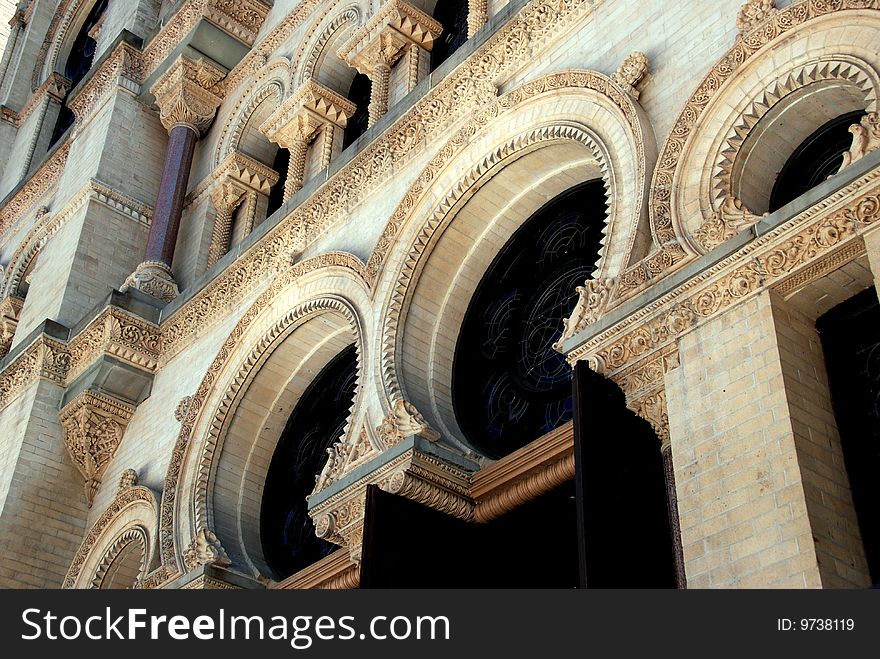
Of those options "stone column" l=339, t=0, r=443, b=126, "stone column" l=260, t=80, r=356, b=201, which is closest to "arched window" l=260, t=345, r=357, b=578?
"stone column" l=260, t=80, r=356, b=201

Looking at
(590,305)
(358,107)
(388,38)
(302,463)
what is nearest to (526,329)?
(590,305)

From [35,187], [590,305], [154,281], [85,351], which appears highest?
[35,187]

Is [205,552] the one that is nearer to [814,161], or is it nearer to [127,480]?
[127,480]

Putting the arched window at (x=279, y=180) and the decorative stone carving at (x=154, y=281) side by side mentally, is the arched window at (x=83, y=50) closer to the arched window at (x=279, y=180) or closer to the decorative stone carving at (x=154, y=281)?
the arched window at (x=279, y=180)

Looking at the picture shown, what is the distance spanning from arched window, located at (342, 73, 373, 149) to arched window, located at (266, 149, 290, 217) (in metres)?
1.23

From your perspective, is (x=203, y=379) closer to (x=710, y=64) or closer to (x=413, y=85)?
(x=413, y=85)

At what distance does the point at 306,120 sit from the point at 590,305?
7.14m

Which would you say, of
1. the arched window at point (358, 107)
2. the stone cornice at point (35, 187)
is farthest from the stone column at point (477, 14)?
the stone cornice at point (35, 187)

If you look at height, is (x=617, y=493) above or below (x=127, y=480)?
below

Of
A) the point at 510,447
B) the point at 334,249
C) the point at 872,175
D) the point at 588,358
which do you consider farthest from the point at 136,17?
the point at 872,175

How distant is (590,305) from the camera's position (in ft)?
26.3

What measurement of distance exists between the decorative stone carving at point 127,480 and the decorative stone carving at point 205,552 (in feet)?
5.99

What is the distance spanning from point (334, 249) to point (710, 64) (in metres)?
4.70
